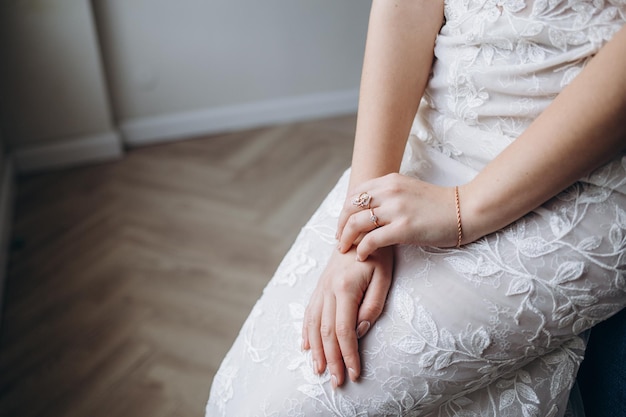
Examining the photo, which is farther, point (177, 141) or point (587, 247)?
point (177, 141)

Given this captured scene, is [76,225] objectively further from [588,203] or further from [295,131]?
[588,203]

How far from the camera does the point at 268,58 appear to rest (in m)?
2.87

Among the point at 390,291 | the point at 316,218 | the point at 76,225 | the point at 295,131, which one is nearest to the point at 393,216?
the point at 390,291

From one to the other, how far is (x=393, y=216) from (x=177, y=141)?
2.12 meters

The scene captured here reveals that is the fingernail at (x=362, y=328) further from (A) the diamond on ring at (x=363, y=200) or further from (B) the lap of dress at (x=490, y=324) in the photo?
(A) the diamond on ring at (x=363, y=200)

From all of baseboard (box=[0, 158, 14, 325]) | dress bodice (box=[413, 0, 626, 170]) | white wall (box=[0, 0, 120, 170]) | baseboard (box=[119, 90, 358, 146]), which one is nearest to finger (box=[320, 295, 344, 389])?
dress bodice (box=[413, 0, 626, 170])

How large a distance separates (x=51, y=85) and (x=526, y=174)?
2201mm

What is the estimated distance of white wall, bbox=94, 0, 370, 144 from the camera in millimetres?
2672

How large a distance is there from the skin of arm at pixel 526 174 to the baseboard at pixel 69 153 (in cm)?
201

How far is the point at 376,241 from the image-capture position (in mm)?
862

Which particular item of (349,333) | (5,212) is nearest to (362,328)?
(349,333)

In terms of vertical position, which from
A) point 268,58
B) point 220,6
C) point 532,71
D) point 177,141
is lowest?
point 177,141

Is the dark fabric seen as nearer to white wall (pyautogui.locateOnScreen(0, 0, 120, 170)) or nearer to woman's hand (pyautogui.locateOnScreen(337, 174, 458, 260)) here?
woman's hand (pyautogui.locateOnScreen(337, 174, 458, 260))

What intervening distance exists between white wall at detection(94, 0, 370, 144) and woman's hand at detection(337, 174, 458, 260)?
2027 millimetres
